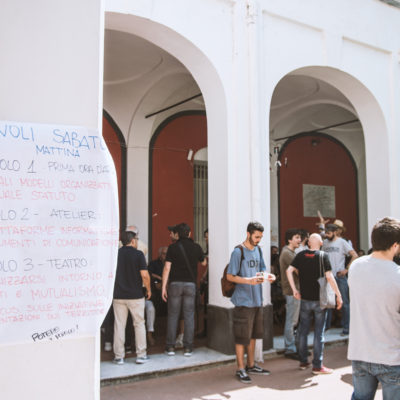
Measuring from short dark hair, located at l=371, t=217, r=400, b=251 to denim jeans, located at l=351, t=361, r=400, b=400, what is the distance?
2.29 feet

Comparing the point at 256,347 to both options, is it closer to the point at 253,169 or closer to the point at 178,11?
the point at 253,169

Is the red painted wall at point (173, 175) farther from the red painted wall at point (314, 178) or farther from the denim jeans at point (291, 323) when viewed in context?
the denim jeans at point (291, 323)

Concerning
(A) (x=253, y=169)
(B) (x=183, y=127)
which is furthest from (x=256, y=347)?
(B) (x=183, y=127)

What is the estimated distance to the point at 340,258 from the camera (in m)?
7.73

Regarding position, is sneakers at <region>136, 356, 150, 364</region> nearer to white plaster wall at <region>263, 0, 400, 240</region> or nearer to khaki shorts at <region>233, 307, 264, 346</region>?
khaki shorts at <region>233, 307, 264, 346</region>

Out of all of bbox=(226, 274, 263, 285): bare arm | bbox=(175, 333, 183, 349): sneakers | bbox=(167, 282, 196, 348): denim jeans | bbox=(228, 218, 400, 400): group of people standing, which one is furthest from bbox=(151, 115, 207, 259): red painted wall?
bbox=(226, 274, 263, 285): bare arm

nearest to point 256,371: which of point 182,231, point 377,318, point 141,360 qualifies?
point 141,360

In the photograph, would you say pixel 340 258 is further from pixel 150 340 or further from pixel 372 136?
pixel 150 340

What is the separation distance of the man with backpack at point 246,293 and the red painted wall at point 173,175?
15.7 ft

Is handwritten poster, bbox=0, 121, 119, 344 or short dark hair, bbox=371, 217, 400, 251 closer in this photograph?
handwritten poster, bbox=0, 121, 119, 344

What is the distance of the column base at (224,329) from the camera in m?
6.31

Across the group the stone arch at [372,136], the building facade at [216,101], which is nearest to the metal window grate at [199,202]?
the building facade at [216,101]

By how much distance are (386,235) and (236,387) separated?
3168 mm

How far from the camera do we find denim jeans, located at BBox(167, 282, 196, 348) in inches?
250
